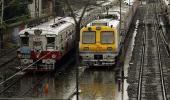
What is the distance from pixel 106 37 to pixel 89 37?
3.85 ft

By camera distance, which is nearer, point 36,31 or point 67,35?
point 36,31

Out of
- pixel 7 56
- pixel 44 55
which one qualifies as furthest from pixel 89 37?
pixel 7 56

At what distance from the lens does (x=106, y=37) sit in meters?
35.0

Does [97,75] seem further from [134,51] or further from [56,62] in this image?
[134,51]

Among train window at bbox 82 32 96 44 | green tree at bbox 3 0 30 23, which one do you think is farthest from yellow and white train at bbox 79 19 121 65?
green tree at bbox 3 0 30 23

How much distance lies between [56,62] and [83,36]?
264 cm

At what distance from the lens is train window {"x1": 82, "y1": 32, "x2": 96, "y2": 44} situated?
35.1 meters

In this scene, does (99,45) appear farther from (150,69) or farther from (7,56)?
(7,56)

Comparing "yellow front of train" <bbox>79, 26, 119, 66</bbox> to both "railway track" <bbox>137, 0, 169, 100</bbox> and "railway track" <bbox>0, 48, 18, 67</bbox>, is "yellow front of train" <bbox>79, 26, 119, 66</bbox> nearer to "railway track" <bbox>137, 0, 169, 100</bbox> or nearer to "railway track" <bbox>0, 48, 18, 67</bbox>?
"railway track" <bbox>137, 0, 169, 100</bbox>

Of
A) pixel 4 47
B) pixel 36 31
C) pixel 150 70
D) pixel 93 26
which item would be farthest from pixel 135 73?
pixel 4 47

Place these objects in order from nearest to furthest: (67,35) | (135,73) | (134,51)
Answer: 1. (135,73)
2. (67,35)
3. (134,51)

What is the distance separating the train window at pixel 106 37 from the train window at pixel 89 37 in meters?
0.55

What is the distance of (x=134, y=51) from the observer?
43625 millimetres

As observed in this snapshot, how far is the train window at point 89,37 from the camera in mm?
35062
